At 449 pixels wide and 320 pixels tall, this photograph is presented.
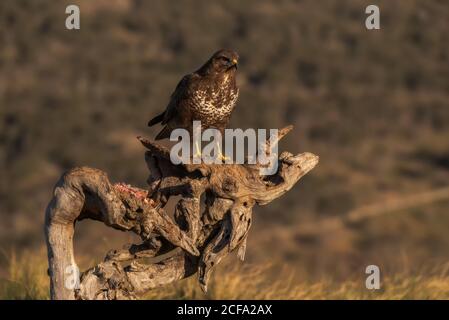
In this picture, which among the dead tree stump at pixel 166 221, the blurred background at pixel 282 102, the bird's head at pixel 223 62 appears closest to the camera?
the dead tree stump at pixel 166 221

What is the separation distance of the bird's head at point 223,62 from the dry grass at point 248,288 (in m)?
2.31

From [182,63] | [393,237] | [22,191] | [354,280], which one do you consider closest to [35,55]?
[182,63]

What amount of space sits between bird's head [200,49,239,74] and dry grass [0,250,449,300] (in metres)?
2.31

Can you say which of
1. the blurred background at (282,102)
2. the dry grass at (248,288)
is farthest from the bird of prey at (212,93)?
the blurred background at (282,102)

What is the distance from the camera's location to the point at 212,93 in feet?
24.5

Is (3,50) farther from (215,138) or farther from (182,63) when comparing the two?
(215,138)

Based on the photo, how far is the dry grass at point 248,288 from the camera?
898 cm

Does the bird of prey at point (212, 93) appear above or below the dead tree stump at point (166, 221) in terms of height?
above

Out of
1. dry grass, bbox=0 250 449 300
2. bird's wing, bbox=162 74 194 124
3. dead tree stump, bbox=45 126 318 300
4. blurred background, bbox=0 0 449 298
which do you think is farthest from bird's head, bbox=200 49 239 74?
blurred background, bbox=0 0 449 298

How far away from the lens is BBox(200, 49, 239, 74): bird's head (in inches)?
291

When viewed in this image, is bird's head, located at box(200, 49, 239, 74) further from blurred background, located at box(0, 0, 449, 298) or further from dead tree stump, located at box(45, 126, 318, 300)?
blurred background, located at box(0, 0, 449, 298)

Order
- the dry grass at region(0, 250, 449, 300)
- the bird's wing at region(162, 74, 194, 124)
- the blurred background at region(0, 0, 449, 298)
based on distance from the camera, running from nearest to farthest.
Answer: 1. the bird's wing at region(162, 74, 194, 124)
2. the dry grass at region(0, 250, 449, 300)
3. the blurred background at region(0, 0, 449, 298)

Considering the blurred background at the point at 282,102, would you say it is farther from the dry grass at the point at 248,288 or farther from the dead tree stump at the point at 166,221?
the dead tree stump at the point at 166,221

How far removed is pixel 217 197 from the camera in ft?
22.4
